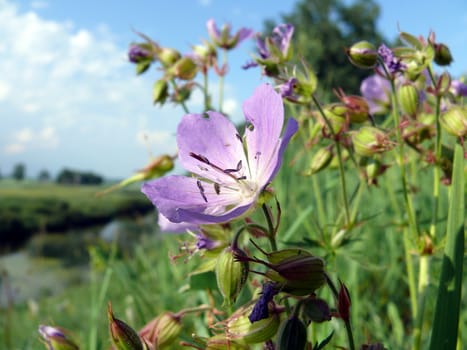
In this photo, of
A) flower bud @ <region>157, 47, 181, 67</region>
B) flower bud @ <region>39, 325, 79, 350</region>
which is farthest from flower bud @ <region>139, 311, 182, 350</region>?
flower bud @ <region>157, 47, 181, 67</region>

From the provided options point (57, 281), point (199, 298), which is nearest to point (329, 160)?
point (199, 298)

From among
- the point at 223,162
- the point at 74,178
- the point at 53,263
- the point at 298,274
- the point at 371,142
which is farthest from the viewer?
the point at 74,178

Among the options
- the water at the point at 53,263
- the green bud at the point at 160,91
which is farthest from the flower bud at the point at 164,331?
the water at the point at 53,263

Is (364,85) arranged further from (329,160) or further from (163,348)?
(163,348)

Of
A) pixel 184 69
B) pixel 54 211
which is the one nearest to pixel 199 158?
pixel 184 69

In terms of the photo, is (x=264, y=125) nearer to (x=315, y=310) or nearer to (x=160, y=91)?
(x=315, y=310)

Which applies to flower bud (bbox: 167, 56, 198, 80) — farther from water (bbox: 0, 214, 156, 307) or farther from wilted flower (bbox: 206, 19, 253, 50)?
water (bbox: 0, 214, 156, 307)
